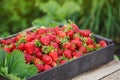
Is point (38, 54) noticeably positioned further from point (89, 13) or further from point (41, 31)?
point (89, 13)

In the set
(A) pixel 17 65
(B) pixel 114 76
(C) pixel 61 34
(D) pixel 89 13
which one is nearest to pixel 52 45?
(C) pixel 61 34

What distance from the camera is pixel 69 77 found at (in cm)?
182

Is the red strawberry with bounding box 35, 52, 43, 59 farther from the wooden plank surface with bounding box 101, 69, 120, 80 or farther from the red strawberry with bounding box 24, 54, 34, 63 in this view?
the wooden plank surface with bounding box 101, 69, 120, 80

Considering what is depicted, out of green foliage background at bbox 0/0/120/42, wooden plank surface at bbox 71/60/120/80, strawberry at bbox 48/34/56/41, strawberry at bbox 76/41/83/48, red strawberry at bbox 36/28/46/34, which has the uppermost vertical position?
green foliage background at bbox 0/0/120/42

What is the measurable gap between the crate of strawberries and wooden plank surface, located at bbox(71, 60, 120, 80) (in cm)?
2

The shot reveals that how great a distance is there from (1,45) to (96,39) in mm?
494

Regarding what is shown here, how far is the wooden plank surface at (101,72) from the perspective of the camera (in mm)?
1840

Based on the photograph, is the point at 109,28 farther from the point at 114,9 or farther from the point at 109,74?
the point at 109,74

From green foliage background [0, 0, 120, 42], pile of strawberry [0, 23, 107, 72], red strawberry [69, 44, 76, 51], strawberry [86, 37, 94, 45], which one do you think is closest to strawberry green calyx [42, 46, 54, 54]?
pile of strawberry [0, 23, 107, 72]

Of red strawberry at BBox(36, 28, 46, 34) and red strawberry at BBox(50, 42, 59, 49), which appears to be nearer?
red strawberry at BBox(50, 42, 59, 49)

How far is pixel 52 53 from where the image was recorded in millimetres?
1812

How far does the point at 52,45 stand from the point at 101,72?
27 cm

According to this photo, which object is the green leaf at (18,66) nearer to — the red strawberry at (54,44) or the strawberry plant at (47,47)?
the strawberry plant at (47,47)

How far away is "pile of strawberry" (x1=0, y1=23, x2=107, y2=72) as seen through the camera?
1.81m
